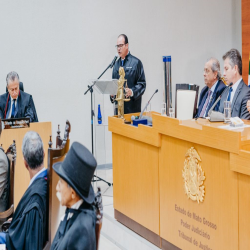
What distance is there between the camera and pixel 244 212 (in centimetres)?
305

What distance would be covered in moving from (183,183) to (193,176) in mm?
159

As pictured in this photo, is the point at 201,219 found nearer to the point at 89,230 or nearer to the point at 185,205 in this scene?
the point at 185,205

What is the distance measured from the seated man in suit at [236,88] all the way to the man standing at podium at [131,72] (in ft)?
6.25

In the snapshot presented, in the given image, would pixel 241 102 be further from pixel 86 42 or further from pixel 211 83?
pixel 86 42

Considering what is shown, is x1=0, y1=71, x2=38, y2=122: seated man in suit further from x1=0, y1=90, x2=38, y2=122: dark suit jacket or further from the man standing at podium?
the man standing at podium

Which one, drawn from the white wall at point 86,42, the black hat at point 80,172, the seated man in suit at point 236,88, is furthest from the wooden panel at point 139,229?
the white wall at point 86,42

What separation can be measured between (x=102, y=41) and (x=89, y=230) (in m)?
5.18

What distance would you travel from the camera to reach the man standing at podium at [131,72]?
19.7 ft

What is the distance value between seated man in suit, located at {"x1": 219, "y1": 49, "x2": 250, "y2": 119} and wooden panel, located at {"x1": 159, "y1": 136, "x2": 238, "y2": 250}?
676 mm

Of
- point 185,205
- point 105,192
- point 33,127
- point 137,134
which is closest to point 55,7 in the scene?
point 33,127

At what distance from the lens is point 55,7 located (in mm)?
6637

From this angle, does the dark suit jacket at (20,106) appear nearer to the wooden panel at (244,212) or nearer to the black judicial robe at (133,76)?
the black judicial robe at (133,76)

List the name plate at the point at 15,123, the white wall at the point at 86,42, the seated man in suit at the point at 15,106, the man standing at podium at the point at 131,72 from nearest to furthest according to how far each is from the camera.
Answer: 1. the name plate at the point at 15,123
2. the seated man in suit at the point at 15,106
3. the man standing at podium at the point at 131,72
4. the white wall at the point at 86,42

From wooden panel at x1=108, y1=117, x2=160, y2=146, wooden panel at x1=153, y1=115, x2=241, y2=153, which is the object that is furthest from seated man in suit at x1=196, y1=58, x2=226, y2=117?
wooden panel at x1=153, y1=115, x2=241, y2=153
